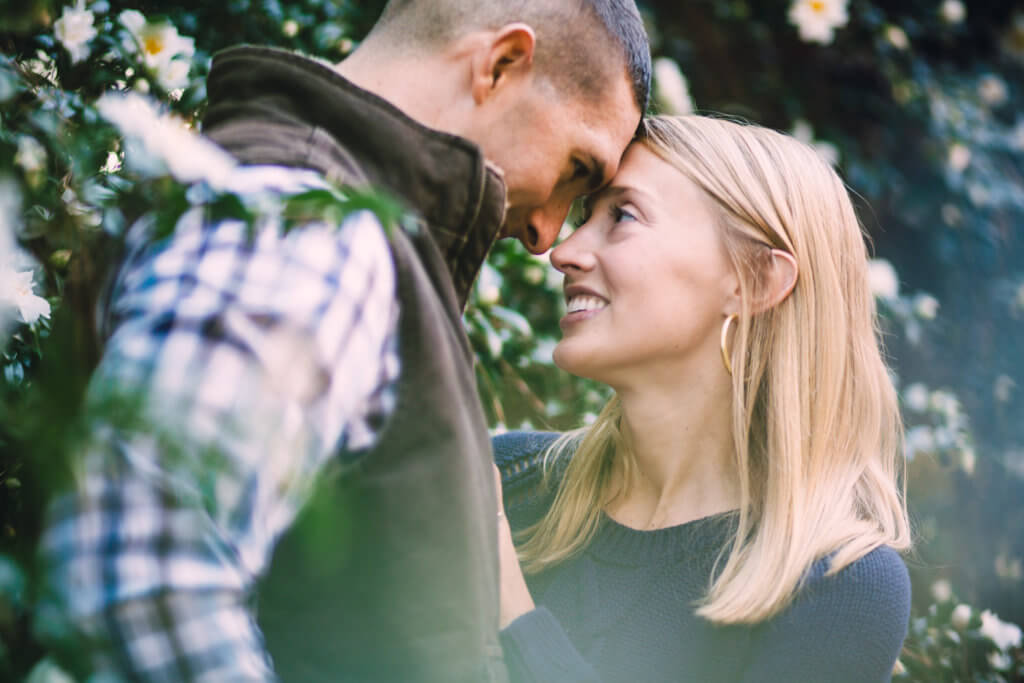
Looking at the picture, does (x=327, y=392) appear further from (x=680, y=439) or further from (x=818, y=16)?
Answer: (x=818, y=16)

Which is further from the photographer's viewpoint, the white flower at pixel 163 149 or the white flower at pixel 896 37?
the white flower at pixel 896 37

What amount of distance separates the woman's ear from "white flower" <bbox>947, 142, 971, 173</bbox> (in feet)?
6.28

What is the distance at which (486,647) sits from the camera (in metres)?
1.00

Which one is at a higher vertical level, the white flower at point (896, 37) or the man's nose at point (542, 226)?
the man's nose at point (542, 226)

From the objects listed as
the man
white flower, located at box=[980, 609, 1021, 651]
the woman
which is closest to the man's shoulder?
the woman

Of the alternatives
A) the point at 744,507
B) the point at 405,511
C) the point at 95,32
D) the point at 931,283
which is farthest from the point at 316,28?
the point at 931,283

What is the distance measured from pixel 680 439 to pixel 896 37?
2.08 m

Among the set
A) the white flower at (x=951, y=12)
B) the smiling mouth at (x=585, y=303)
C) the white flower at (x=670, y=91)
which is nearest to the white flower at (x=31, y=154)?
the smiling mouth at (x=585, y=303)

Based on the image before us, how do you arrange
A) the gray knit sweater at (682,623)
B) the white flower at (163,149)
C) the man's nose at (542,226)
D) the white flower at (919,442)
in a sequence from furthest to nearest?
the white flower at (919,442) < the man's nose at (542,226) < the gray knit sweater at (682,623) < the white flower at (163,149)

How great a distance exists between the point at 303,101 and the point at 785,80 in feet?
8.92

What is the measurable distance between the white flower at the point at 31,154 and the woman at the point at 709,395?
3.11ft

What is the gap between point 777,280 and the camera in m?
1.77

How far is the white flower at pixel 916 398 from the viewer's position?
132 inches

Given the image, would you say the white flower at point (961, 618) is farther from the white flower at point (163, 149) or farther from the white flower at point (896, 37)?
the white flower at point (163, 149)
